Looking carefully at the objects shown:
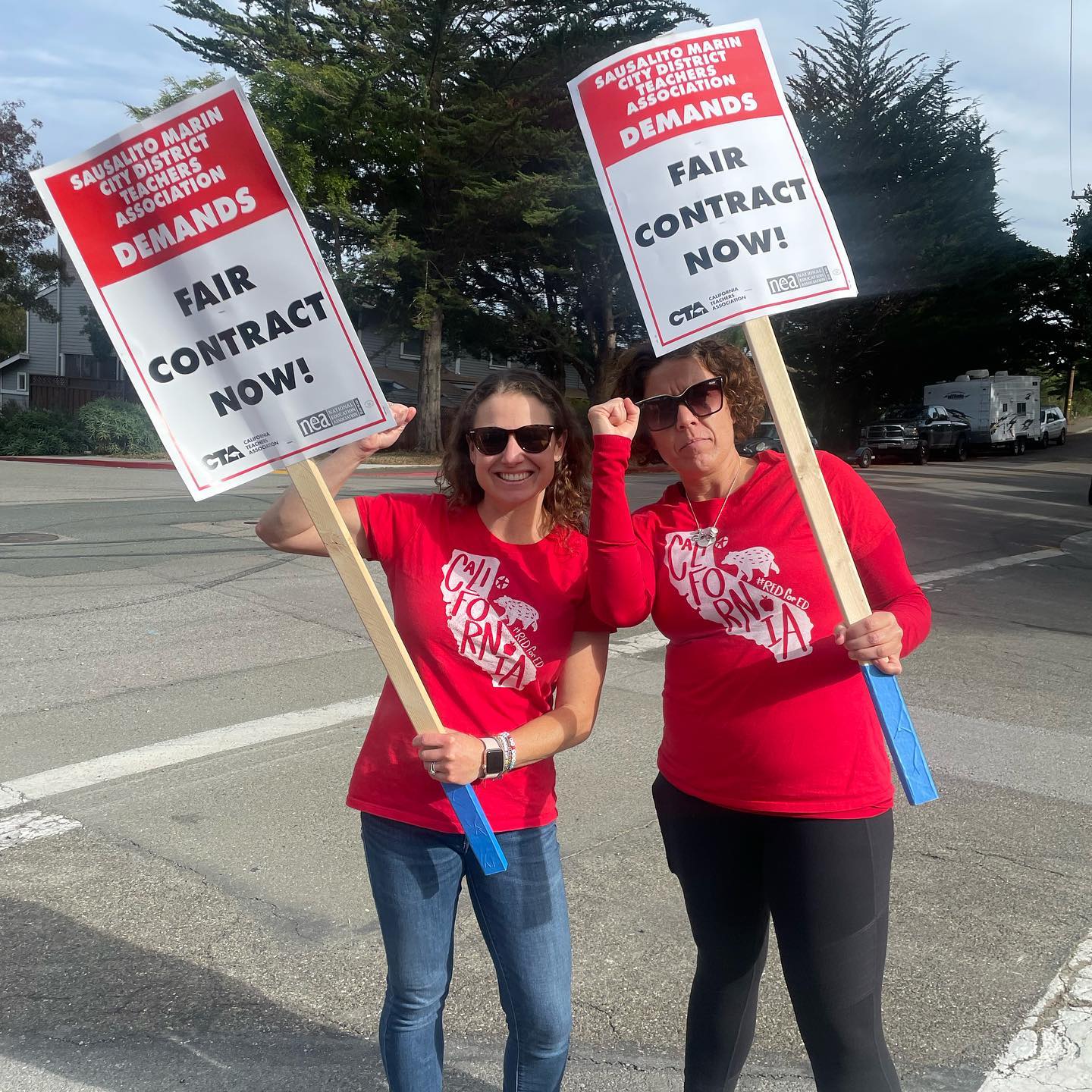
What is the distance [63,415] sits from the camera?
99.5 ft

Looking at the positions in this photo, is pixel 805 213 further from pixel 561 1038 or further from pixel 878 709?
pixel 561 1038

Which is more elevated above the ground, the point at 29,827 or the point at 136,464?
the point at 136,464

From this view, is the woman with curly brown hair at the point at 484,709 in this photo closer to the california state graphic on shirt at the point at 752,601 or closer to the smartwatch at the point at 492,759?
the smartwatch at the point at 492,759

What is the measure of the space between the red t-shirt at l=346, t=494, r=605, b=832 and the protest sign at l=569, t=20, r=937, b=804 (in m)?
0.58

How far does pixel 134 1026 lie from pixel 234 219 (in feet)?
7.51

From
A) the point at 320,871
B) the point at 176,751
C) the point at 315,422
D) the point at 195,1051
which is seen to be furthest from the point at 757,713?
the point at 176,751

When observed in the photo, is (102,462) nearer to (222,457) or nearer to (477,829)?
(222,457)

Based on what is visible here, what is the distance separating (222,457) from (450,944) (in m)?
1.16

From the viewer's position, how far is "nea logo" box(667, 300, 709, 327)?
2.45m

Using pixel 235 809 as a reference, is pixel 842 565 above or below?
above

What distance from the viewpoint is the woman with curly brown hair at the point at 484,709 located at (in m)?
2.33

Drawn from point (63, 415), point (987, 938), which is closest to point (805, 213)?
point (987, 938)

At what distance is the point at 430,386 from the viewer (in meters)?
30.8

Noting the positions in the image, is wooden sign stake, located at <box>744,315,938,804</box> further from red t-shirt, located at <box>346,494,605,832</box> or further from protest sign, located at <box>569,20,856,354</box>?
red t-shirt, located at <box>346,494,605,832</box>
